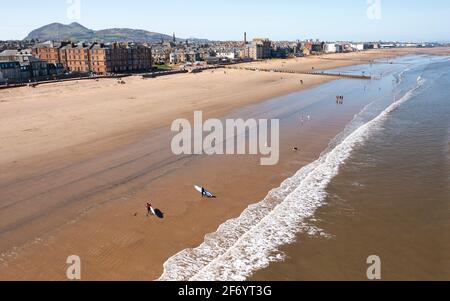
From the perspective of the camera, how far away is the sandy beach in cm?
1347

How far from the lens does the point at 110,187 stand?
19.2 m

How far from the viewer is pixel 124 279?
39.9ft

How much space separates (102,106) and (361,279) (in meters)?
36.2

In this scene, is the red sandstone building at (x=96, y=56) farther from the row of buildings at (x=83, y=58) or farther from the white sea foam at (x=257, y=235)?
the white sea foam at (x=257, y=235)

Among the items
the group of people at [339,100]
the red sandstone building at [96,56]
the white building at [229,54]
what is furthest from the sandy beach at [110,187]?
the white building at [229,54]

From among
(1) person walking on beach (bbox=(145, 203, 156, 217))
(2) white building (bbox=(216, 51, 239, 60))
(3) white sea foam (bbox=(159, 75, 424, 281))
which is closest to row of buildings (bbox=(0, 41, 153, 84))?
(2) white building (bbox=(216, 51, 239, 60))

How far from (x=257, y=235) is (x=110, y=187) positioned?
8.20m

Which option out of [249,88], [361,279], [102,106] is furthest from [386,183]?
[249,88]

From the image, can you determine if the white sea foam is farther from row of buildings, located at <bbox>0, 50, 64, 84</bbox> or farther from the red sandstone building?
the red sandstone building

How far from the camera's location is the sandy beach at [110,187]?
1347 cm

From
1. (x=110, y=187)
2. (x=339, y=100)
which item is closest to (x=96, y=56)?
(x=339, y=100)

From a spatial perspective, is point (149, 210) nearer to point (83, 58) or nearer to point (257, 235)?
point (257, 235)

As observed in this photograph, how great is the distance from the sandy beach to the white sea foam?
56 centimetres
